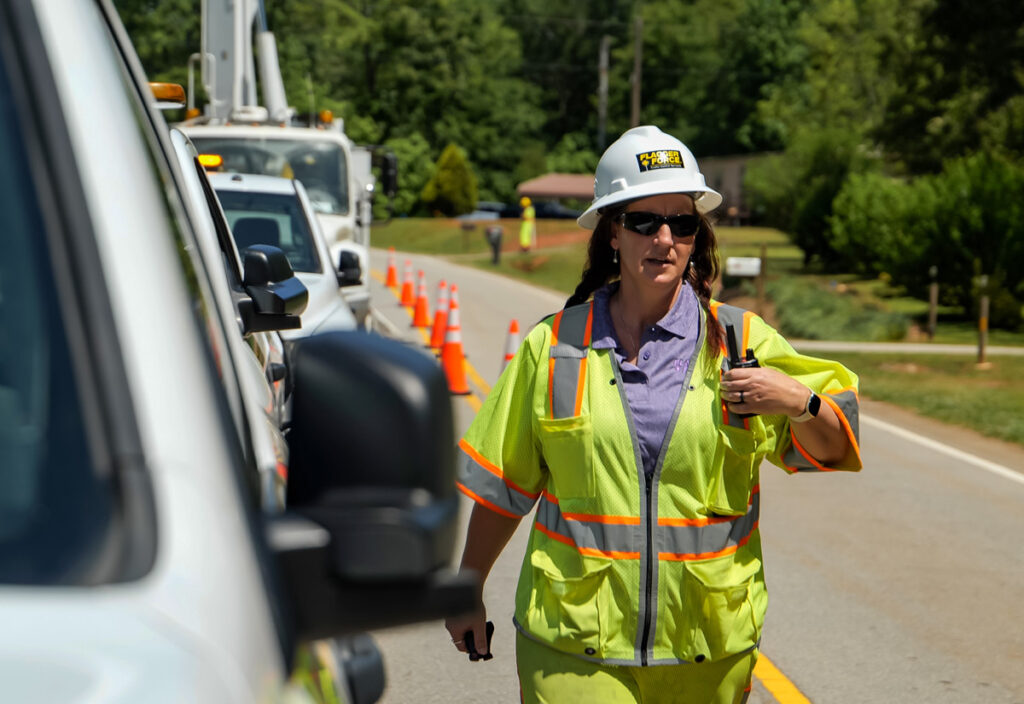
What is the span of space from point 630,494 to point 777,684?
297cm

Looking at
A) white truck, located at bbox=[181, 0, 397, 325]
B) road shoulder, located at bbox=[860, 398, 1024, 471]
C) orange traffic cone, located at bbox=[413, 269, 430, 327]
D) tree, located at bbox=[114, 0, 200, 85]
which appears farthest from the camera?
tree, located at bbox=[114, 0, 200, 85]

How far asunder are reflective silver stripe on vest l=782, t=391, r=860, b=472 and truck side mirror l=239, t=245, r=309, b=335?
2151 mm

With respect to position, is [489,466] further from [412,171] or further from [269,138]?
[412,171]

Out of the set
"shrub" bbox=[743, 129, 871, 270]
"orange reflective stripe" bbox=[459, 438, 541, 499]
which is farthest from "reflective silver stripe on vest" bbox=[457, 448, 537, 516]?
"shrub" bbox=[743, 129, 871, 270]

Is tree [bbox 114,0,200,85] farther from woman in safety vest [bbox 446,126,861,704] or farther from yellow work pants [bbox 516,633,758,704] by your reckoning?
yellow work pants [bbox 516,633,758,704]

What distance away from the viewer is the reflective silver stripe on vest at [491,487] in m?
3.26

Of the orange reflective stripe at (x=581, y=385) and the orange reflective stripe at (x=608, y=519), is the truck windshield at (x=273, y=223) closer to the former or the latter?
the orange reflective stripe at (x=581, y=385)

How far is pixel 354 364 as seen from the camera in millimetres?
1465

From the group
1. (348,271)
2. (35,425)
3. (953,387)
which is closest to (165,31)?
(953,387)

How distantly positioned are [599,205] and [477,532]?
79cm

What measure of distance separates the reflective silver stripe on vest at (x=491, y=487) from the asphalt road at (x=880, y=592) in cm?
33

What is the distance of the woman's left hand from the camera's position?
3.03 m

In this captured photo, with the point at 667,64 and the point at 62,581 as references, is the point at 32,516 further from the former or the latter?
the point at 667,64

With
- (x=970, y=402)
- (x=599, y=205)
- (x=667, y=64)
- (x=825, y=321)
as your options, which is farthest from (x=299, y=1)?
(x=599, y=205)
